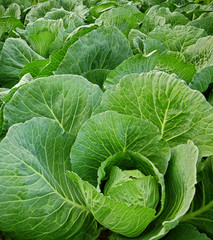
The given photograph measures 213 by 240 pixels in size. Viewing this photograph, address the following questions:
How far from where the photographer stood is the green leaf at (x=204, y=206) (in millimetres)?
1514

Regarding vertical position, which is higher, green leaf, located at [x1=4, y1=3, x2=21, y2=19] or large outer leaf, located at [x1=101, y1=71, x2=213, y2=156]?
large outer leaf, located at [x1=101, y1=71, x2=213, y2=156]

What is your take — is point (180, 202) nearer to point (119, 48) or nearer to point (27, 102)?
point (27, 102)

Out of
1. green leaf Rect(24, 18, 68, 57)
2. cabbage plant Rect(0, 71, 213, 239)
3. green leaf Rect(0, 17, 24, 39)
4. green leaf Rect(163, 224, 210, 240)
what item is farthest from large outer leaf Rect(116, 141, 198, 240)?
green leaf Rect(0, 17, 24, 39)

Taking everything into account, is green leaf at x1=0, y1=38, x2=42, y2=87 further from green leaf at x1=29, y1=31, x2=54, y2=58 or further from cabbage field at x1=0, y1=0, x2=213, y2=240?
cabbage field at x1=0, y1=0, x2=213, y2=240

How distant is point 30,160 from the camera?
132cm

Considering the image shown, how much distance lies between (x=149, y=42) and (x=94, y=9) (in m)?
2.16

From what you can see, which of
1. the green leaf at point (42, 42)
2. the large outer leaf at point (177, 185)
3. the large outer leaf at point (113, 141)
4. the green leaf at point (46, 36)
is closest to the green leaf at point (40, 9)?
the green leaf at point (46, 36)

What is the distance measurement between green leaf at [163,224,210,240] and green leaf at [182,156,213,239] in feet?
0.54

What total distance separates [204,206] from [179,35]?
63.7 inches

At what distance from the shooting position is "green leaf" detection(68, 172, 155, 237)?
1.15 meters

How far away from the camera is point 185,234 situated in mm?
1357

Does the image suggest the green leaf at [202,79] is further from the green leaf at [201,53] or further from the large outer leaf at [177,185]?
the large outer leaf at [177,185]

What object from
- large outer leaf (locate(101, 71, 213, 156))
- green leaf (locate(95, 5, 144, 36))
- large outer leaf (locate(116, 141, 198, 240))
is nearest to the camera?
large outer leaf (locate(116, 141, 198, 240))

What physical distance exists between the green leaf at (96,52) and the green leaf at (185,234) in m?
1.17
